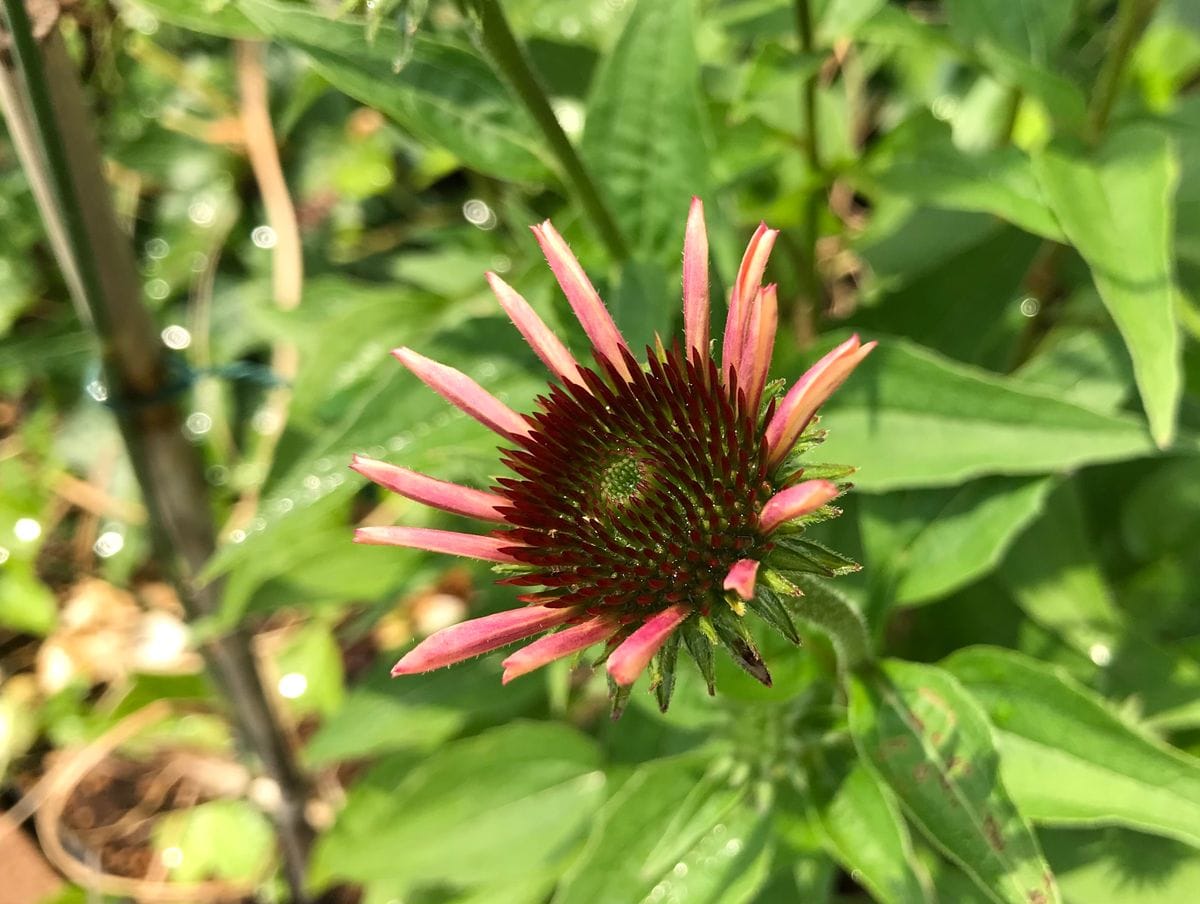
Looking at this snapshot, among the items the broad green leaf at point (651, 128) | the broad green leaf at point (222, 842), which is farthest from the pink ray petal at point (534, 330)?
the broad green leaf at point (222, 842)

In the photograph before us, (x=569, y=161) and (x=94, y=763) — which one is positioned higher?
(x=569, y=161)

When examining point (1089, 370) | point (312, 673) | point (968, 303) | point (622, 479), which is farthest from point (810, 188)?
point (312, 673)

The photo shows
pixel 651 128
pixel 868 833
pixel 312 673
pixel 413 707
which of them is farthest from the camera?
pixel 312 673

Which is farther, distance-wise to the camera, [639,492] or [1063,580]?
[1063,580]

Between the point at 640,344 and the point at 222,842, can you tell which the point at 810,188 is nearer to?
the point at 640,344

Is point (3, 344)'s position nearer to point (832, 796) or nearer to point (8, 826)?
point (8, 826)

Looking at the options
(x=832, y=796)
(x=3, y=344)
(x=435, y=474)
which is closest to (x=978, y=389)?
(x=832, y=796)
